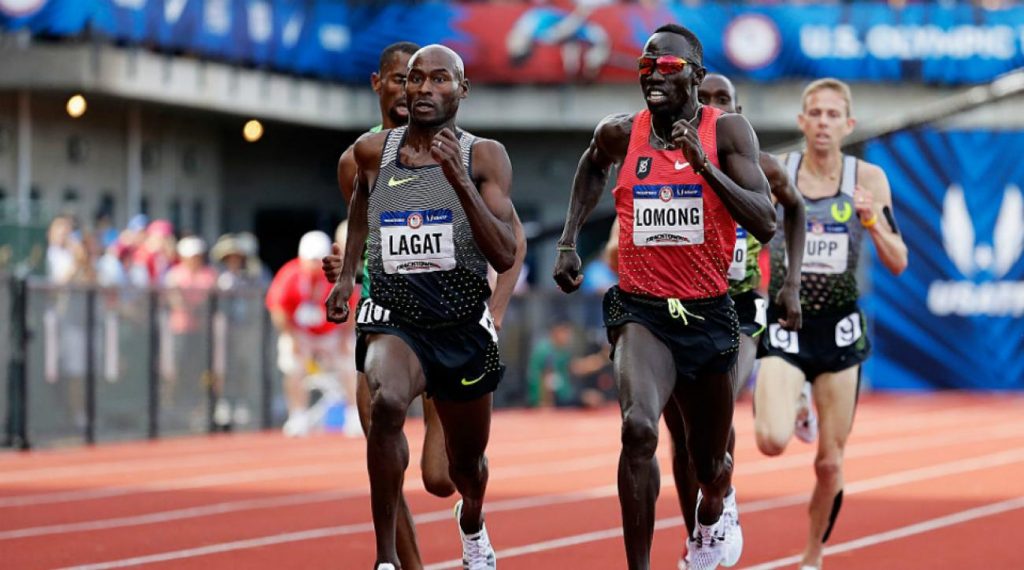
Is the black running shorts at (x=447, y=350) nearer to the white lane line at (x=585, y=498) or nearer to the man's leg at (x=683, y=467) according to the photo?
the man's leg at (x=683, y=467)

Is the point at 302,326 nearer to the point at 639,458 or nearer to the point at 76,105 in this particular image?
the point at 76,105

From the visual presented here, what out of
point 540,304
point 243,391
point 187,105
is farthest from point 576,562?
point 187,105

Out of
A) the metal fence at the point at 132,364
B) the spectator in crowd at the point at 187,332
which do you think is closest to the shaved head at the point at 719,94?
the metal fence at the point at 132,364

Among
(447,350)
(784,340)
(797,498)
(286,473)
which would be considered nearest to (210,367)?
(286,473)

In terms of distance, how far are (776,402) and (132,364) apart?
31.1 ft

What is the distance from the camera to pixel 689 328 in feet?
23.0

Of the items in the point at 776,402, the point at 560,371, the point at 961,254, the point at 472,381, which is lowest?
the point at 560,371

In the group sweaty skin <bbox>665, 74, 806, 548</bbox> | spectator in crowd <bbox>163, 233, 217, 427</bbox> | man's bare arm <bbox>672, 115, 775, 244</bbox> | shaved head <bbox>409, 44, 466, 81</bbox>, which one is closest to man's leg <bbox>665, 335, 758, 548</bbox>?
sweaty skin <bbox>665, 74, 806, 548</bbox>

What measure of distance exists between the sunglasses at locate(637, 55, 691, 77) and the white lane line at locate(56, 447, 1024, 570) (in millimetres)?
2818

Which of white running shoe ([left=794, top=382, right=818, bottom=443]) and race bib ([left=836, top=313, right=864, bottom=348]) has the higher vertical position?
race bib ([left=836, top=313, right=864, bottom=348])

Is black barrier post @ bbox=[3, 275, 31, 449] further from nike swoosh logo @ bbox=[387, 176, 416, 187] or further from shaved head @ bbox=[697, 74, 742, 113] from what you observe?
nike swoosh logo @ bbox=[387, 176, 416, 187]

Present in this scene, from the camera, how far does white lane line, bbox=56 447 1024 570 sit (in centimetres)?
932

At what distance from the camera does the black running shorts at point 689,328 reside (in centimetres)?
700

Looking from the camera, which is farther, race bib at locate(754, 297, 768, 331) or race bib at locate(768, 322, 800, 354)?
race bib at locate(768, 322, 800, 354)
